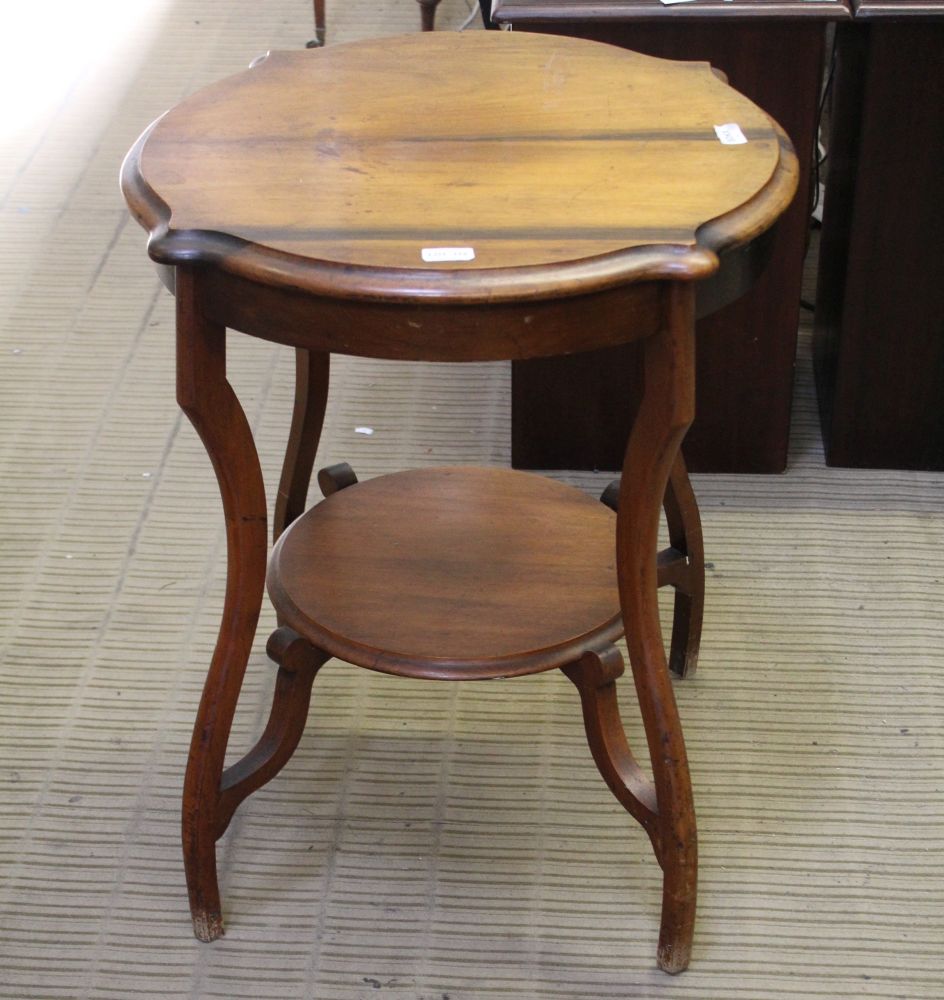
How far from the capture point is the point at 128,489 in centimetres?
207

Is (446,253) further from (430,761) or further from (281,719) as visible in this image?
(430,761)

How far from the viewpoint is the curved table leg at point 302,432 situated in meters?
1.64

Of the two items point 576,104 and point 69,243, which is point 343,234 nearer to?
point 576,104

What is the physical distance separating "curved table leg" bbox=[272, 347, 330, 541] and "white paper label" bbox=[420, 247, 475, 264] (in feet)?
1.66

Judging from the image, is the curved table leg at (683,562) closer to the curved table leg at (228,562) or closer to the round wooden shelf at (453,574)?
the round wooden shelf at (453,574)

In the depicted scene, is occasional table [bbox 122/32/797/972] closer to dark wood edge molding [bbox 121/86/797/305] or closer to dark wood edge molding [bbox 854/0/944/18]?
dark wood edge molding [bbox 121/86/797/305]

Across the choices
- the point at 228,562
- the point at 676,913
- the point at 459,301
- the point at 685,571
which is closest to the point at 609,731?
the point at 676,913

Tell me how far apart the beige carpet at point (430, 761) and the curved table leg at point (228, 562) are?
0.12 metres

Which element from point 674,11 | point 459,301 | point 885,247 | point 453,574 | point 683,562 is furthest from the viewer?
point 885,247

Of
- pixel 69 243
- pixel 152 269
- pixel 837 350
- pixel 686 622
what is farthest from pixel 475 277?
pixel 69 243

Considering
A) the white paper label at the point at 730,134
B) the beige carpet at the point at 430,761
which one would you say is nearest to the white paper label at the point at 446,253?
the white paper label at the point at 730,134

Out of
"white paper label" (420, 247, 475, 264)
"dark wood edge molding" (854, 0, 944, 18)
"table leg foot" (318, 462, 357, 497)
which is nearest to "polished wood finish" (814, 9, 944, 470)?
"dark wood edge molding" (854, 0, 944, 18)

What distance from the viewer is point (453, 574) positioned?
1.52 metres

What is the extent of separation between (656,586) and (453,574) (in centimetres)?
30
